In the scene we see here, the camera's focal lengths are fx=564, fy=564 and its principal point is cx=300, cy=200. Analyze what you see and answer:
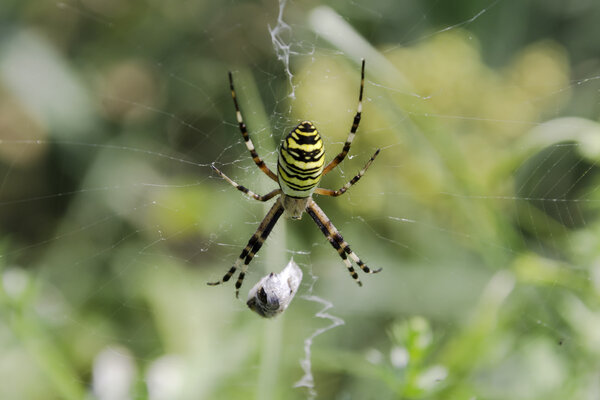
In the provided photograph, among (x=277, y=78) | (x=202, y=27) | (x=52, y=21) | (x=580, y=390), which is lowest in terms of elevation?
(x=580, y=390)

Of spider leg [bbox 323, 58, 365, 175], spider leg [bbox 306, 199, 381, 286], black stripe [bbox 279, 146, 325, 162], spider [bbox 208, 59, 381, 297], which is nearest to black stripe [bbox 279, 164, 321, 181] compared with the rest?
spider [bbox 208, 59, 381, 297]

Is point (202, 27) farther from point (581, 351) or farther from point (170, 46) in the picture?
point (581, 351)

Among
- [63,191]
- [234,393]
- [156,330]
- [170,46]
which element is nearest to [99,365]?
[234,393]

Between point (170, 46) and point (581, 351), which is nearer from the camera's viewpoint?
point (581, 351)

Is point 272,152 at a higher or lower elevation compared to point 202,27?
lower

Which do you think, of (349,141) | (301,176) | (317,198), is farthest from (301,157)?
(317,198)

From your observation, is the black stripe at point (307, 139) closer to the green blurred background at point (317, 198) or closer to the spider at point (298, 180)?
the spider at point (298, 180)

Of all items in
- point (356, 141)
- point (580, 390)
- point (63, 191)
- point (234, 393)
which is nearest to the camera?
point (580, 390)

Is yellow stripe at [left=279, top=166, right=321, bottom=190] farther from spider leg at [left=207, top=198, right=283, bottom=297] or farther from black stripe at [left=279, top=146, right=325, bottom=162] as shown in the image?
spider leg at [left=207, top=198, right=283, bottom=297]
